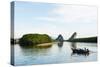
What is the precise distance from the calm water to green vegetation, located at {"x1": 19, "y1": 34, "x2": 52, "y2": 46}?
7 cm

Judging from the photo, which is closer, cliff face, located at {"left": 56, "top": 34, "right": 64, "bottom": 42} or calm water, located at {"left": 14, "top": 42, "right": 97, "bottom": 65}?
calm water, located at {"left": 14, "top": 42, "right": 97, "bottom": 65}

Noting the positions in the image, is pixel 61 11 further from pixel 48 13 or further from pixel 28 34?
pixel 28 34

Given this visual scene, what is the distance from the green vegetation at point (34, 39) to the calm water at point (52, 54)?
7 centimetres

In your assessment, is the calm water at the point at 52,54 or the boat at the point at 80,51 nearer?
the calm water at the point at 52,54

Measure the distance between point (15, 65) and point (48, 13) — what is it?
712mm

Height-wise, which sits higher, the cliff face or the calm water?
the cliff face

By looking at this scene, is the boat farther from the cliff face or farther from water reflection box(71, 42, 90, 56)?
the cliff face

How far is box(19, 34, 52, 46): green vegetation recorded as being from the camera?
2.53 meters

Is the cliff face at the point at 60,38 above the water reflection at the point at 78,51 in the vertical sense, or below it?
above

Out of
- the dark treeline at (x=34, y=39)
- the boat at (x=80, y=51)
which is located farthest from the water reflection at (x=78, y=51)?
the dark treeline at (x=34, y=39)

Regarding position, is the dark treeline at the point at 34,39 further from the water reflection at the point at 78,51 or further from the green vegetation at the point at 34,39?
the water reflection at the point at 78,51

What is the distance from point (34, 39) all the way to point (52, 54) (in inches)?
11.1

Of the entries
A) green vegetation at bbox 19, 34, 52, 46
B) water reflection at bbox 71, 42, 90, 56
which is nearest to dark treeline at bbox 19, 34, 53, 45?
green vegetation at bbox 19, 34, 52, 46

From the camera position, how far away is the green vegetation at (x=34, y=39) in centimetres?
253
